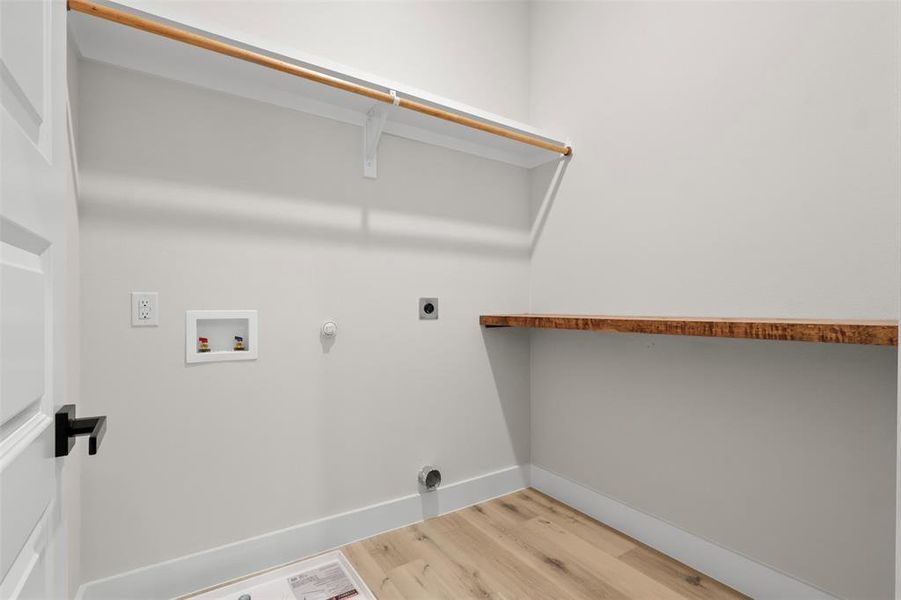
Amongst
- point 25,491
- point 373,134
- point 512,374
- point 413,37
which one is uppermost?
point 413,37

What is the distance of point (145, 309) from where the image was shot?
1.32m

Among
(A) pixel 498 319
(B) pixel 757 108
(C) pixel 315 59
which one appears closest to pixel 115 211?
(C) pixel 315 59

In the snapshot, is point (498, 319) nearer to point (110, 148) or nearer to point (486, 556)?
point (486, 556)

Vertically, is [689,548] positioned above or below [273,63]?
below

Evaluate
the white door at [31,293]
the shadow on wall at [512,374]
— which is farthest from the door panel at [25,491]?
the shadow on wall at [512,374]

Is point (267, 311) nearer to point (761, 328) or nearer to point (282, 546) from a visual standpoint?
point (282, 546)

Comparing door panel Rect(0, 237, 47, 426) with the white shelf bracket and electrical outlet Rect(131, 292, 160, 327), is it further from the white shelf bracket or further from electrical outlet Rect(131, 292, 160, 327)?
the white shelf bracket

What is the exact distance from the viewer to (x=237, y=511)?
4.77ft

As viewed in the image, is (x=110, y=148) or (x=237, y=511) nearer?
(x=110, y=148)

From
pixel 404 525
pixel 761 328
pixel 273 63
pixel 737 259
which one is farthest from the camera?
pixel 404 525

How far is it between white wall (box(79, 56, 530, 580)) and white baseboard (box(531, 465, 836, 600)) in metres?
0.39

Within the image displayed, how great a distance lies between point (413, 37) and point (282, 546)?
A: 2.02 m

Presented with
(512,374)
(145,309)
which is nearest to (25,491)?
(145,309)

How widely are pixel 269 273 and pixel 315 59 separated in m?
0.69
